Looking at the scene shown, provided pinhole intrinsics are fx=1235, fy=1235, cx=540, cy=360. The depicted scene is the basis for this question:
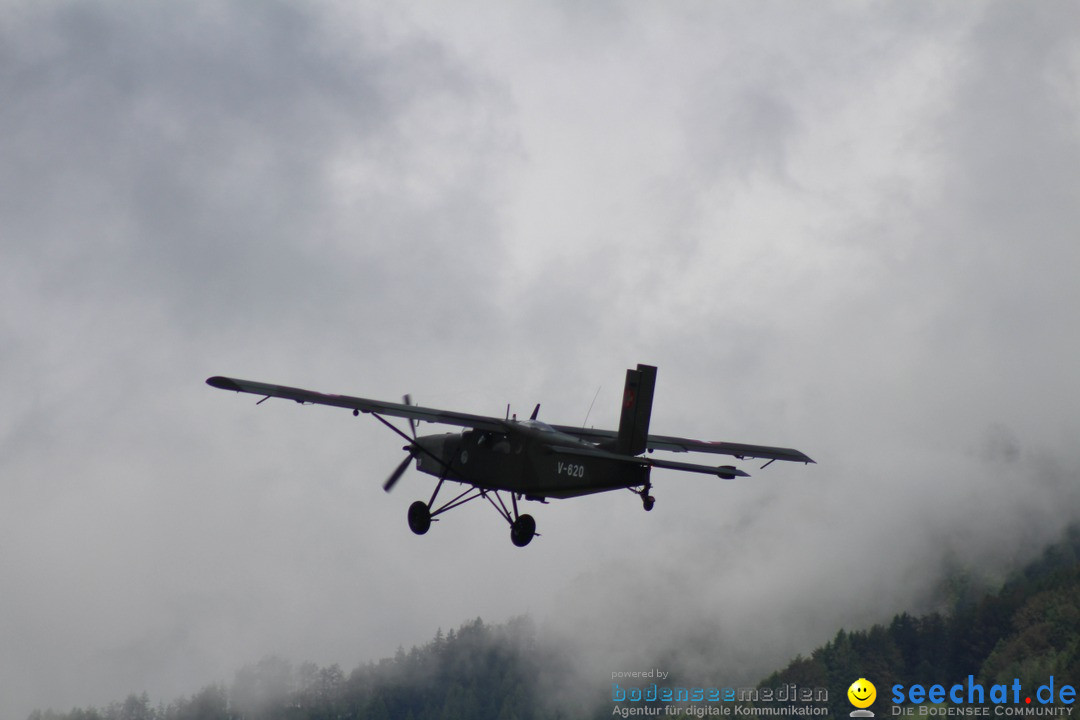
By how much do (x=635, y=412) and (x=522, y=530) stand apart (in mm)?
5050

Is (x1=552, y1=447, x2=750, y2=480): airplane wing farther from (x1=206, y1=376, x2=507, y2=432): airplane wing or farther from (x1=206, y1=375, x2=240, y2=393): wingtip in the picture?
(x1=206, y1=375, x2=240, y2=393): wingtip

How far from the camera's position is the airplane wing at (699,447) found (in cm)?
4034

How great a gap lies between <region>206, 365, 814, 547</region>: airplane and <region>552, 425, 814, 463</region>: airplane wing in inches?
20.5

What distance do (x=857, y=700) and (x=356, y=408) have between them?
60876mm

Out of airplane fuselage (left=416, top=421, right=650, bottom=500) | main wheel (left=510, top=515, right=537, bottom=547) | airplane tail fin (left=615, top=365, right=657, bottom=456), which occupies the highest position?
airplane tail fin (left=615, top=365, right=657, bottom=456)

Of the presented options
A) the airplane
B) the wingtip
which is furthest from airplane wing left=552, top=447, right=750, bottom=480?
the wingtip

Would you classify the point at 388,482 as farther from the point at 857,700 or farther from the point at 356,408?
the point at 857,700

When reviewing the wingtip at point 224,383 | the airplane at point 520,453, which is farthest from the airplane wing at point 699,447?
the wingtip at point 224,383

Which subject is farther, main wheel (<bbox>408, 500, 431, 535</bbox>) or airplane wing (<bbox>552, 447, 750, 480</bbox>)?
main wheel (<bbox>408, 500, 431, 535</bbox>)

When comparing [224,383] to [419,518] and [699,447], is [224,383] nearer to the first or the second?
[419,518]

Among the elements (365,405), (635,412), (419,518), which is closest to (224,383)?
(365,405)

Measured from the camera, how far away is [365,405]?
3850cm

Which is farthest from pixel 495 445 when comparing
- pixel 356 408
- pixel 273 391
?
pixel 273 391

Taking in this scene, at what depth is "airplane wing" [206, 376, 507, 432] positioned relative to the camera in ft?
123
